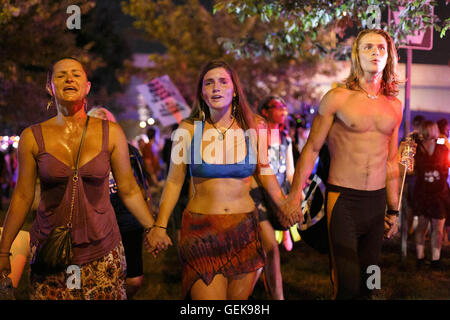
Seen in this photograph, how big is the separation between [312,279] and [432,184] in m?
2.49

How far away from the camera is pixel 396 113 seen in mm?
4418

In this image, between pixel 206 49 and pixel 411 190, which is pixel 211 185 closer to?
pixel 411 190

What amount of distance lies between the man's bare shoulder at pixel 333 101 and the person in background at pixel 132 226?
196cm

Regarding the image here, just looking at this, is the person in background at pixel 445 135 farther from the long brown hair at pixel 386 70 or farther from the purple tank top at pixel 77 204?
the purple tank top at pixel 77 204

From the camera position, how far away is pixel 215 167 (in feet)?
13.0

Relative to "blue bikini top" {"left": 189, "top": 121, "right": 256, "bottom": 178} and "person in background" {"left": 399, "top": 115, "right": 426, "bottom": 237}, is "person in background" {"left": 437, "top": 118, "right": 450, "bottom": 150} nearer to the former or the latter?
"person in background" {"left": 399, "top": 115, "right": 426, "bottom": 237}

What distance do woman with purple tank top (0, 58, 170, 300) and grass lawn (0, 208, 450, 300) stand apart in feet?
11.1

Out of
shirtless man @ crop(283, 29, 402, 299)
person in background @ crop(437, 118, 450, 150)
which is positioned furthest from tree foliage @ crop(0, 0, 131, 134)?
shirtless man @ crop(283, 29, 402, 299)

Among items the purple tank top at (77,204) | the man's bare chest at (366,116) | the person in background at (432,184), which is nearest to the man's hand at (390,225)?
the man's bare chest at (366,116)

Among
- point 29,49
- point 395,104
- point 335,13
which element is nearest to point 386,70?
point 395,104

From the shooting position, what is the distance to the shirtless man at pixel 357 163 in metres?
4.22

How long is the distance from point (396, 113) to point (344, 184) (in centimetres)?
73
